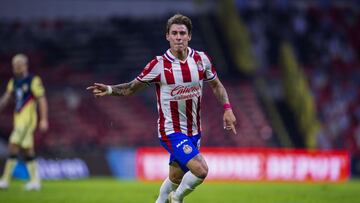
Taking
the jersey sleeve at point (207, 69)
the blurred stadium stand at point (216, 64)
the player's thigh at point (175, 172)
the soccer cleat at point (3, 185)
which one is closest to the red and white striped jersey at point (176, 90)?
the jersey sleeve at point (207, 69)

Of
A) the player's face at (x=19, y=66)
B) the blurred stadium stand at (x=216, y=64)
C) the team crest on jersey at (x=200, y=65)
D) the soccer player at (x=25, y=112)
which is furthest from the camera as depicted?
the blurred stadium stand at (x=216, y=64)

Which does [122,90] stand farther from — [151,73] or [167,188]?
[167,188]

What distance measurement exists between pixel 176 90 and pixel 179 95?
7 centimetres

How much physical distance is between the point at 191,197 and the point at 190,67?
4.51 metres

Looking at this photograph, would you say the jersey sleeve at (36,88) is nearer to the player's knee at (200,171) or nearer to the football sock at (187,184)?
the football sock at (187,184)

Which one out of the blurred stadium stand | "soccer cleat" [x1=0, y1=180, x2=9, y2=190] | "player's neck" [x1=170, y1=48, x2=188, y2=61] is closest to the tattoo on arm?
"player's neck" [x1=170, y1=48, x2=188, y2=61]

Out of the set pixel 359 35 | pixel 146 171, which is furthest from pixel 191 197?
Result: pixel 359 35

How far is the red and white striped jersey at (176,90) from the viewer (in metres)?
9.02

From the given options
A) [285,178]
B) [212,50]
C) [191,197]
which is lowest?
[285,178]

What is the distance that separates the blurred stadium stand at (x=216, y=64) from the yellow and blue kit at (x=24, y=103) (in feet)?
30.0

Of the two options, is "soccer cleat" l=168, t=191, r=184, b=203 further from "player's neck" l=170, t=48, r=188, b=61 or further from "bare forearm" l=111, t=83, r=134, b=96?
"player's neck" l=170, t=48, r=188, b=61

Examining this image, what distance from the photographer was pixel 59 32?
92.5ft

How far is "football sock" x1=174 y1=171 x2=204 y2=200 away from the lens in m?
8.80

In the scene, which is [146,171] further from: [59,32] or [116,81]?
[59,32]
